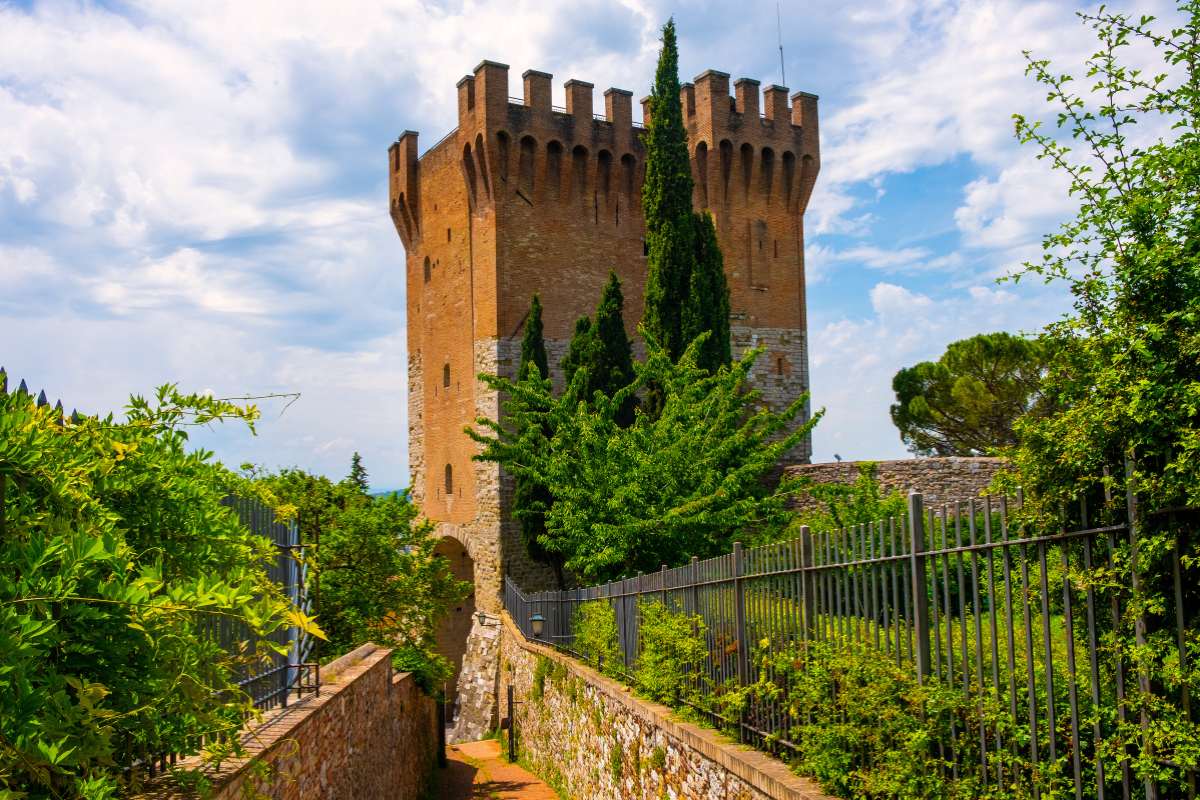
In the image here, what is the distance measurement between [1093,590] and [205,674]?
3.38 m

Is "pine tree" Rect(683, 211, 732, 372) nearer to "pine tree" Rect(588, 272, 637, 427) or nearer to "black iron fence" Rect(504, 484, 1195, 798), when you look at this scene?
"pine tree" Rect(588, 272, 637, 427)

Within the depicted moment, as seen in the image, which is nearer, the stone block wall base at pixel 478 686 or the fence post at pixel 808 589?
the fence post at pixel 808 589

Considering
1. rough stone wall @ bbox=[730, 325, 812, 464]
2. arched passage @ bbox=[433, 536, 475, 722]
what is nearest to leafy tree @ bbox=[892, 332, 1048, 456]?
rough stone wall @ bbox=[730, 325, 812, 464]

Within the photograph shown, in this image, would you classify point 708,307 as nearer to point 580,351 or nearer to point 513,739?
point 580,351

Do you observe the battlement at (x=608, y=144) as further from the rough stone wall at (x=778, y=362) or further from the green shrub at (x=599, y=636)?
the green shrub at (x=599, y=636)

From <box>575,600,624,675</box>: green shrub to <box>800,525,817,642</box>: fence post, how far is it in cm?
493

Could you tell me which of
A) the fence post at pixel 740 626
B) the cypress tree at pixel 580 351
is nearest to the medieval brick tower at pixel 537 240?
the cypress tree at pixel 580 351

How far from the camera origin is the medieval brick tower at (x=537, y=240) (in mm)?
27319

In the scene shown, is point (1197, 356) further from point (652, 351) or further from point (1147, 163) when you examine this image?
point (652, 351)

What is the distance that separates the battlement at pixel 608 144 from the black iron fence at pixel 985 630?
72.2 ft

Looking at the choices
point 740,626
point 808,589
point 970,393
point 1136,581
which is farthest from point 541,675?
point 970,393

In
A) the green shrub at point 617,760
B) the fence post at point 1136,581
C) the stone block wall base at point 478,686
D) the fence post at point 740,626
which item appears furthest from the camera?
the stone block wall base at point 478,686

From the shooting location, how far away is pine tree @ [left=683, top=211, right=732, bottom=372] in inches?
900

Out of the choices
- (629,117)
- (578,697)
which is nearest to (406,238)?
(629,117)
